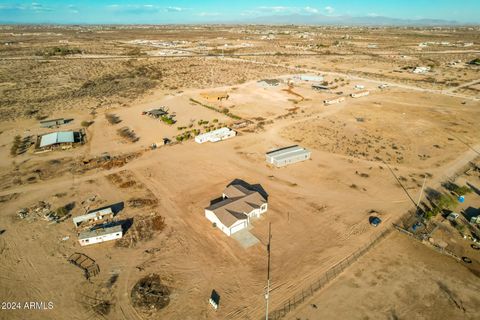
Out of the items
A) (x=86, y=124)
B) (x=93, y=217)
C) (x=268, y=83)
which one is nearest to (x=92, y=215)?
(x=93, y=217)

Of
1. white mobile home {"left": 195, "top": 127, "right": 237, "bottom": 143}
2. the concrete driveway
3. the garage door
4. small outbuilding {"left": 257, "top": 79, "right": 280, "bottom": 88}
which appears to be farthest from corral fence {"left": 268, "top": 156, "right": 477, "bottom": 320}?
small outbuilding {"left": 257, "top": 79, "right": 280, "bottom": 88}

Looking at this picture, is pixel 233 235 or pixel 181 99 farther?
pixel 181 99

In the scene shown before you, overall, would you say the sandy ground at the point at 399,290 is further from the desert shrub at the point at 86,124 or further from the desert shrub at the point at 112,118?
the desert shrub at the point at 86,124

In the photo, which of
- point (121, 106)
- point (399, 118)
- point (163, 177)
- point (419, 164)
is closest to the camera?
point (163, 177)

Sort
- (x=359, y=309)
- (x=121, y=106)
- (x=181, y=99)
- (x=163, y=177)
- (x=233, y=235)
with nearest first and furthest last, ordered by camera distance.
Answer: (x=359, y=309) < (x=233, y=235) < (x=163, y=177) < (x=121, y=106) < (x=181, y=99)

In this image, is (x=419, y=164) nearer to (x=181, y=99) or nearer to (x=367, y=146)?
(x=367, y=146)

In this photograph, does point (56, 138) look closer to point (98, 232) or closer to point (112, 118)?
point (112, 118)

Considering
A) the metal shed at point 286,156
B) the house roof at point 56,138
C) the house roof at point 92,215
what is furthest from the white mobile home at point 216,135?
the house roof at point 92,215

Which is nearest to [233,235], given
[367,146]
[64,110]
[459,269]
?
[459,269]
